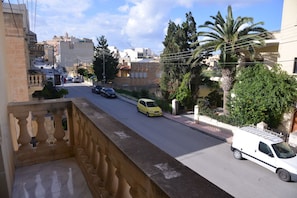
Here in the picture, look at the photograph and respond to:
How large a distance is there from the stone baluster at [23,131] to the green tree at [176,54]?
783 inches

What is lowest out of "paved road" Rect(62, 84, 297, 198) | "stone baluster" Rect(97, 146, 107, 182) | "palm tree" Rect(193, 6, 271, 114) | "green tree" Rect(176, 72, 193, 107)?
"paved road" Rect(62, 84, 297, 198)

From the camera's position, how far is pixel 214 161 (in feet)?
31.2

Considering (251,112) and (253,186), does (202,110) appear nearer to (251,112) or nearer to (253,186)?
(251,112)

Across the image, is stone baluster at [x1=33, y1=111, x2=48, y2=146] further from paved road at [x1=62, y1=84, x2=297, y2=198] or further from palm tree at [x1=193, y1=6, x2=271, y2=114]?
palm tree at [x1=193, y1=6, x2=271, y2=114]

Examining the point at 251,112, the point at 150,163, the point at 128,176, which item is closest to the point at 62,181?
the point at 128,176

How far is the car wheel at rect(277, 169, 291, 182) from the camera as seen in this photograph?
7.70m

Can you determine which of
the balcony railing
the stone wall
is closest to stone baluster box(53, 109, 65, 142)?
the balcony railing

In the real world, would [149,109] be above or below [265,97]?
below

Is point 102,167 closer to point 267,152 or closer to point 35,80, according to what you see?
point 267,152

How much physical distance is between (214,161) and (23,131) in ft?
27.3

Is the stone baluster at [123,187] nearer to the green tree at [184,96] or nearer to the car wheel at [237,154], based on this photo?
the car wheel at [237,154]

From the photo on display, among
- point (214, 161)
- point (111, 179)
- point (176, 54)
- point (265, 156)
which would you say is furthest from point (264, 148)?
Result: point (176, 54)

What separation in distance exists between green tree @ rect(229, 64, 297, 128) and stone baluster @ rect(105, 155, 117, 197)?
12221mm

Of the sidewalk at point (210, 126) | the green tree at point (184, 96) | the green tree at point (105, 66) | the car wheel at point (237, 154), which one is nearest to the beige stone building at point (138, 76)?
the green tree at point (105, 66)
